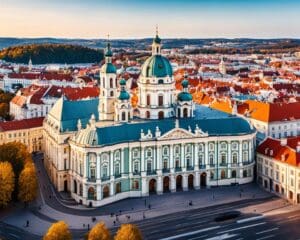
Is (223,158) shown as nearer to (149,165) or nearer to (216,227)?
(149,165)

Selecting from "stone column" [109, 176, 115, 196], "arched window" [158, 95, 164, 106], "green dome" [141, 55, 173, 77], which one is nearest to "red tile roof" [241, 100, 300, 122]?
"arched window" [158, 95, 164, 106]

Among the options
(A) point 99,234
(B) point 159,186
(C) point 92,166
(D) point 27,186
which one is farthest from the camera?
(B) point 159,186

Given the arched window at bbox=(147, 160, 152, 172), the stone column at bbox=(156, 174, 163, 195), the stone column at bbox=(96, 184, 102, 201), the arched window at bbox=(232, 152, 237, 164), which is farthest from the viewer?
the arched window at bbox=(232, 152, 237, 164)

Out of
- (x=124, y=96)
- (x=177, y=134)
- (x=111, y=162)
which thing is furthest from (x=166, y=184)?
(x=124, y=96)

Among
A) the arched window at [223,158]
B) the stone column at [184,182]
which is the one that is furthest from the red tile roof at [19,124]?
the arched window at [223,158]

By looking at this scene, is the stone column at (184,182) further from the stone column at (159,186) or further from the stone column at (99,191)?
the stone column at (99,191)

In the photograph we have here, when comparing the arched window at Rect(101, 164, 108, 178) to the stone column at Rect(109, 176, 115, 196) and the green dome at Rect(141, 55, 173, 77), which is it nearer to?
the stone column at Rect(109, 176, 115, 196)

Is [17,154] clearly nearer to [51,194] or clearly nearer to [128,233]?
[51,194]
